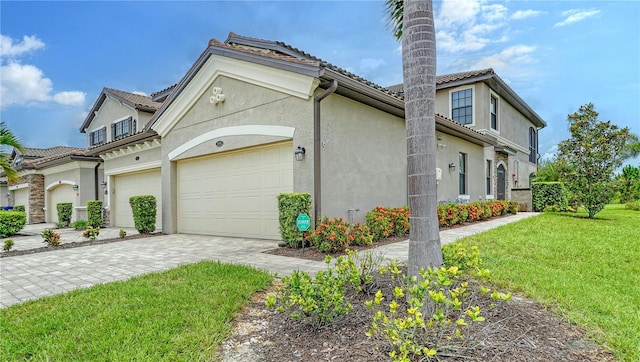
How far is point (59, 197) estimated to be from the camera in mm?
19234

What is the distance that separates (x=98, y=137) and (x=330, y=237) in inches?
871

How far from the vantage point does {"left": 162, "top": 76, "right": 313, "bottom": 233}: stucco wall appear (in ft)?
25.9

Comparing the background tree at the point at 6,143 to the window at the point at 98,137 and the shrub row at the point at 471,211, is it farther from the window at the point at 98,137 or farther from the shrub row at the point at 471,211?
the shrub row at the point at 471,211

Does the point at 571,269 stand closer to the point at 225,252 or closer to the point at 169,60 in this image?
the point at 225,252

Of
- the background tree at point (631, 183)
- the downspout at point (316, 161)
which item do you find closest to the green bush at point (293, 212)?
the downspout at point (316, 161)

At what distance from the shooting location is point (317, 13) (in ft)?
39.1

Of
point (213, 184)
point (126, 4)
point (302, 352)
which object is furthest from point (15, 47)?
point (302, 352)

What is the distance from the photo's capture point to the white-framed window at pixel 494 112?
17172 mm

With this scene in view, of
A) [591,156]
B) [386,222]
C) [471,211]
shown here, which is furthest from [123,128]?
[591,156]

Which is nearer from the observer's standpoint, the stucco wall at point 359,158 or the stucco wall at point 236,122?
the stucco wall at point 236,122

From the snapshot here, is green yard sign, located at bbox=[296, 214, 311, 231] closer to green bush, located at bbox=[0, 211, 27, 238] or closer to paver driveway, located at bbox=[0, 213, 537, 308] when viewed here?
paver driveway, located at bbox=[0, 213, 537, 308]

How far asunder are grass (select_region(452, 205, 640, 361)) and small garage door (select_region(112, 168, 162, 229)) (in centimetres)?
1146

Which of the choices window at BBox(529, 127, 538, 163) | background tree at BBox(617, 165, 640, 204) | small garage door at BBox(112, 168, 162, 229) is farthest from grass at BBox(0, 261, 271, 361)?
background tree at BBox(617, 165, 640, 204)

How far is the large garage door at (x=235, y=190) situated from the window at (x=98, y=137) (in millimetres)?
13805
